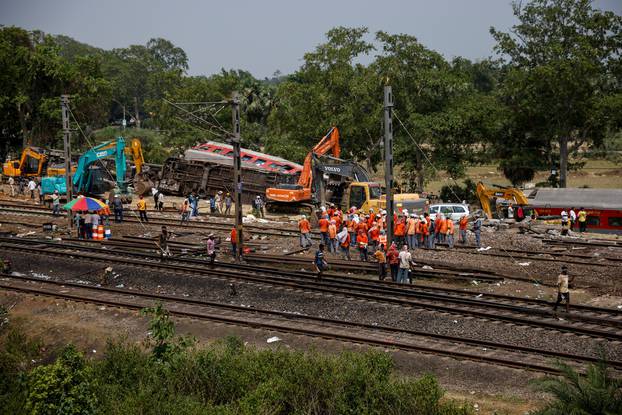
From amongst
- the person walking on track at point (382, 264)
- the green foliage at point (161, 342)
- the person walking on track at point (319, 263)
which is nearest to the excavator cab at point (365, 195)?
the person walking on track at point (382, 264)

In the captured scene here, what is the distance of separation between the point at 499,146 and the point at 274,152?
53.4 feet

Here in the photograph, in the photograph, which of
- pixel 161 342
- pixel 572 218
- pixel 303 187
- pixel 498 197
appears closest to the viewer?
pixel 161 342

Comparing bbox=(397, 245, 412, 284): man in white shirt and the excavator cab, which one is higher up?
the excavator cab

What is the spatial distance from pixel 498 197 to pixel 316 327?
2353cm

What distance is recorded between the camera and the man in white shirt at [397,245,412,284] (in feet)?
76.5

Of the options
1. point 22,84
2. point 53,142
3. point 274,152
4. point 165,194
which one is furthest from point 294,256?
point 53,142

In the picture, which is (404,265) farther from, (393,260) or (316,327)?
(316,327)

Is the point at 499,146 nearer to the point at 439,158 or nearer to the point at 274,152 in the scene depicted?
the point at 439,158

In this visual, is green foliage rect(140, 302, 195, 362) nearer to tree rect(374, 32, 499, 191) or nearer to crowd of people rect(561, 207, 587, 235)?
crowd of people rect(561, 207, 587, 235)

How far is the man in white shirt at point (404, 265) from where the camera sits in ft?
76.5

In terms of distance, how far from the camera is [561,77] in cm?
4450

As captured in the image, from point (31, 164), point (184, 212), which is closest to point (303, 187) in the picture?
point (184, 212)

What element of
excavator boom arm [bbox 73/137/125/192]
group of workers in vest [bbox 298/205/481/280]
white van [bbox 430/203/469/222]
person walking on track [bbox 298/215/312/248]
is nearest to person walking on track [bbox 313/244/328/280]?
group of workers in vest [bbox 298/205/481/280]

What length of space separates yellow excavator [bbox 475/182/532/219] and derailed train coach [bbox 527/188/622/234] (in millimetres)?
470
